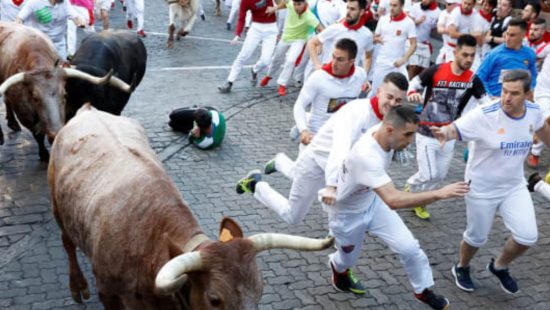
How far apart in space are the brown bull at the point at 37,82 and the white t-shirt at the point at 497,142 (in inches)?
176

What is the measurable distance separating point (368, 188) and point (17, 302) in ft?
11.1

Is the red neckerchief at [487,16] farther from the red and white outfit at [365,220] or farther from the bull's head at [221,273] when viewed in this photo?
the bull's head at [221,273]

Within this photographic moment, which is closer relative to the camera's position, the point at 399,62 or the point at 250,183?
the point at 250,183

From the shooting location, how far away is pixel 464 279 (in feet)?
22.5

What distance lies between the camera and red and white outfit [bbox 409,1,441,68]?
1367 centimetres

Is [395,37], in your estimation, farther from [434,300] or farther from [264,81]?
[434,300]

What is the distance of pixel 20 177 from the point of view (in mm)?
8859

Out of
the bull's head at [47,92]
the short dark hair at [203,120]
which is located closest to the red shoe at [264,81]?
the short dark hair at [203,120]

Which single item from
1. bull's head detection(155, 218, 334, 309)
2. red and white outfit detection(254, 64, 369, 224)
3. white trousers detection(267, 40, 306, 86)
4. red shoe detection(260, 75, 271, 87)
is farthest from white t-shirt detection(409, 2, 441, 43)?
bull's head detection(155, 218, 334, 309)

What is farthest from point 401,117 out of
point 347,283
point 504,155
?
point 347,283

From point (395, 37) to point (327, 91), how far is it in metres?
4.35

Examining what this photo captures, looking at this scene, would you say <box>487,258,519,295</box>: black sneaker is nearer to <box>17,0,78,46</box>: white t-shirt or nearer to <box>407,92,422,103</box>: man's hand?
Result: <box>407,92,422,103</box>: man's hand

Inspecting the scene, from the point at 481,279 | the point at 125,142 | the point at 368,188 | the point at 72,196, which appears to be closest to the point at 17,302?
the point at 72,196

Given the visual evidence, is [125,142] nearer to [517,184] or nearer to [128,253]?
[128,253]
